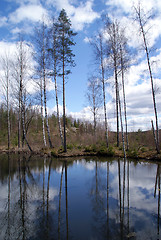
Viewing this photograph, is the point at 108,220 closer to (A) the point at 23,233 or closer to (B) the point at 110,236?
(B) the point at 110,236

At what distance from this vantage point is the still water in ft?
10.4

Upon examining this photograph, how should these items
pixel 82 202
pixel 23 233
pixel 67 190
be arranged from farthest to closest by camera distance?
1. pixel 67 190
2. pixel 82 202
3. pixel 23 233

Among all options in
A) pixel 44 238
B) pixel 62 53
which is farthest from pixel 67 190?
pixel 62 53

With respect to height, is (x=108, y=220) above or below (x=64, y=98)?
below

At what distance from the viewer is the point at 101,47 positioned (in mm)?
17000

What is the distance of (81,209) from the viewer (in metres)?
4.20

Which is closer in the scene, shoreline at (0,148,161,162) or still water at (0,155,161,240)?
still water at (0,155,161,240)

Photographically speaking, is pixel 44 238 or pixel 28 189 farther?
pixel 28 189

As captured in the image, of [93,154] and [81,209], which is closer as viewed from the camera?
[81,209]

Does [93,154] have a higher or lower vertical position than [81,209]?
lower

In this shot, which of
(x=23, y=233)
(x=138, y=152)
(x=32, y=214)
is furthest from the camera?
(x=138, y=152)

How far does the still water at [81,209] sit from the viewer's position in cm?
316

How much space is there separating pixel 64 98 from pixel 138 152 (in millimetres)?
8367

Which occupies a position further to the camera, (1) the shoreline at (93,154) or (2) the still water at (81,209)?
(1) the shoreline at (93,154)
